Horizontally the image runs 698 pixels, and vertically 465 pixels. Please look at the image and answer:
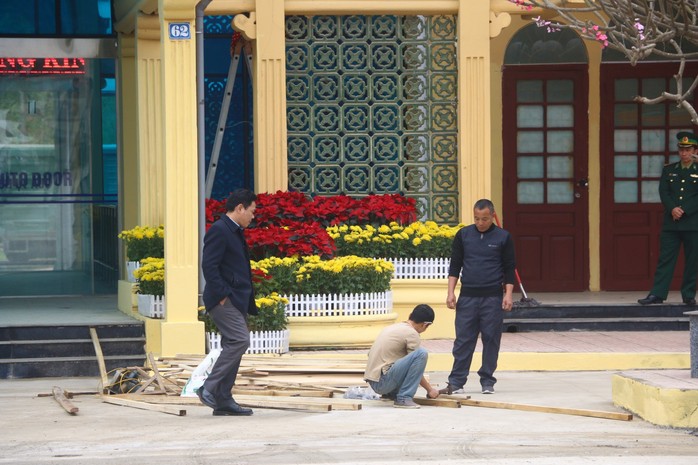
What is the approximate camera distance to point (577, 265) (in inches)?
790

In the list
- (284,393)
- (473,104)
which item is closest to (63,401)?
(284,393)

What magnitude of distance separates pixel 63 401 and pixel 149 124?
5.45 metres

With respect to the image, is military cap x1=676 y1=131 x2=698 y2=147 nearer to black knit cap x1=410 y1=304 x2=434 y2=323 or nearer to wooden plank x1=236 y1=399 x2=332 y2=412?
black knit cap x1=410 y1=304 x2=434 y2=323

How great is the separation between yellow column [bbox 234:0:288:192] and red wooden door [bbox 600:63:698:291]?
4.80 meters

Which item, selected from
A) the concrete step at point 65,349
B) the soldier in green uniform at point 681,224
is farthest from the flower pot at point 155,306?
the soldier in green uniform at point 681,224

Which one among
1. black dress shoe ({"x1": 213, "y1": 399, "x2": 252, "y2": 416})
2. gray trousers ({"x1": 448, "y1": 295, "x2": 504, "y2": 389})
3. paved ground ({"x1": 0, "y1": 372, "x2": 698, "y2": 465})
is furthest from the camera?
gray trousers ({"x1": 448, "y1": 295, "x2": 504, "y2": 389})

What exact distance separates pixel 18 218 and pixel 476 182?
6265mm

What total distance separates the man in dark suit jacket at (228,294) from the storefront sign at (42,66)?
8.41m

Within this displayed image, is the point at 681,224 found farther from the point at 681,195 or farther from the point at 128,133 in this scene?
the point at 128,133

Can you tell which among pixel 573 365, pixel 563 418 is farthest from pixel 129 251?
pixel 563 418

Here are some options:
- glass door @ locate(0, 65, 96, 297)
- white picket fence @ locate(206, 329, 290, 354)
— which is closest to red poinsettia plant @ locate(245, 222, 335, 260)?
white picket fence @ locate(206, 329, 290, 354)

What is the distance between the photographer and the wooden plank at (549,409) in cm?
1197

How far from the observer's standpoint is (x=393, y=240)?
56.3 feet

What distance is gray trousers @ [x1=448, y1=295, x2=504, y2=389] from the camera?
13445mm
